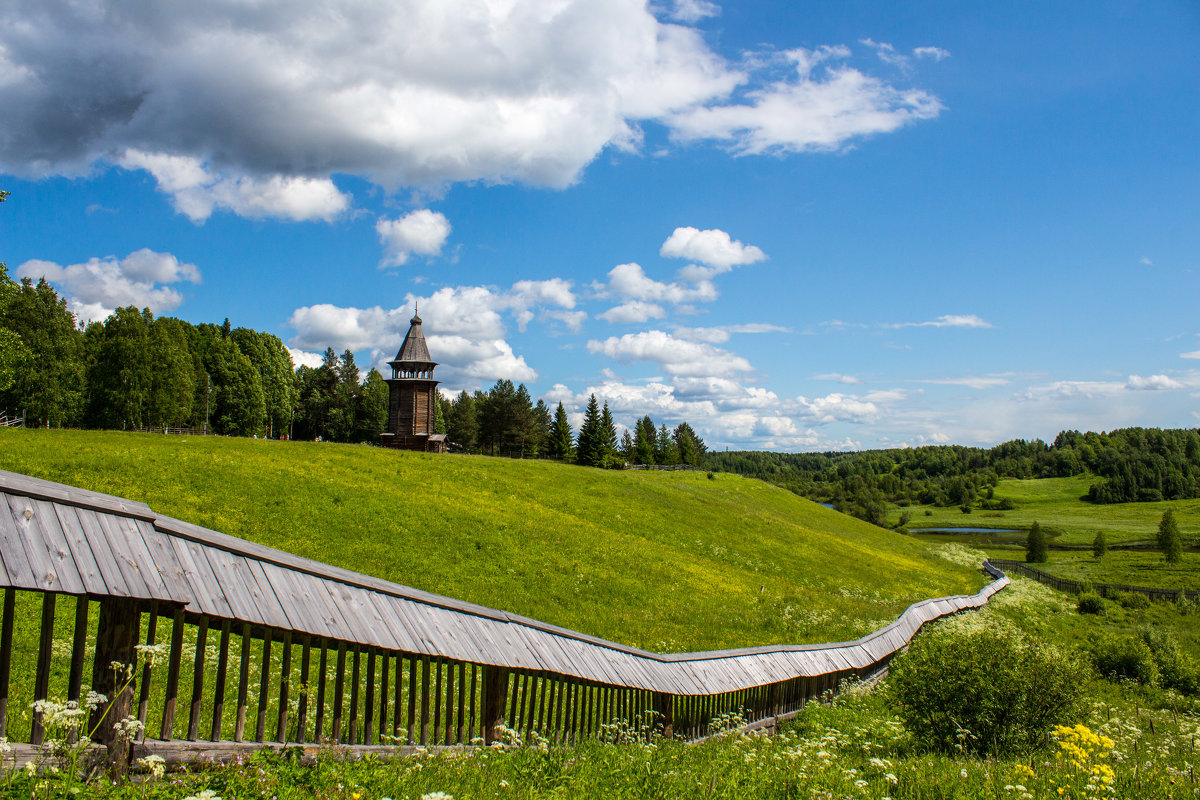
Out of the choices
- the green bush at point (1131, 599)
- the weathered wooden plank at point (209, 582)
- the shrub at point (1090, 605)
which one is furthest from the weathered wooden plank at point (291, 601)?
the green bush at point (1131, 599)

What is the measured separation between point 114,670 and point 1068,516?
186 metres

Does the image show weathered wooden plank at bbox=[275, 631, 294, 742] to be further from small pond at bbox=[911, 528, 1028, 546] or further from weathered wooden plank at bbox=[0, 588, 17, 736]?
small pond at bbox=[911, 528, 1028, 546]

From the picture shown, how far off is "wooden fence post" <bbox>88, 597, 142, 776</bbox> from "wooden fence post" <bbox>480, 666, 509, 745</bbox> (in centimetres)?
398

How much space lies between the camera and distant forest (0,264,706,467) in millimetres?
57125

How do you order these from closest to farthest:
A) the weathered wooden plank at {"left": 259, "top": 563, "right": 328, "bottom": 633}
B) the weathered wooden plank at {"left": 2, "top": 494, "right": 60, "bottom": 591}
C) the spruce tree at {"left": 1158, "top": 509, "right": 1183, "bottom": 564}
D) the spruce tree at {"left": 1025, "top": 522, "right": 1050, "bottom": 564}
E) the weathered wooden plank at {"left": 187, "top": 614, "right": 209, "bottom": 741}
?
the weathered wooden plank at {"left": 2, "top": 494, "right": 60, "bottom": 591} → the weathered wooden plank at {"left": 187, "top": 614, "right": 209, "bottom": 741} → the weathered wooden plank at {"left": 259, "top": 563, "right": 328, "bottom": 633} → the spruce tree at {"left": 1158, "top": 509, "right": 1183, "bottom": 564} → the spruce tree at {"left": 1025, "top": 522, "right": 1050, "bottom": 564}

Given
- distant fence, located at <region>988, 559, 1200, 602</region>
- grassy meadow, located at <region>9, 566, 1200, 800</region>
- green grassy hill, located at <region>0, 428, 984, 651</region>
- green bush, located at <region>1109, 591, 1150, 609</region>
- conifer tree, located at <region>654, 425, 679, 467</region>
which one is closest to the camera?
grassy meadow, located at <region>9, 566, 1200, 800</region>

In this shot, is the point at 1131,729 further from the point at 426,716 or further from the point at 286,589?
the point at 286,589

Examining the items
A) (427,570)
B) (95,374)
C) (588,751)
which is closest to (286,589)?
(588,751)

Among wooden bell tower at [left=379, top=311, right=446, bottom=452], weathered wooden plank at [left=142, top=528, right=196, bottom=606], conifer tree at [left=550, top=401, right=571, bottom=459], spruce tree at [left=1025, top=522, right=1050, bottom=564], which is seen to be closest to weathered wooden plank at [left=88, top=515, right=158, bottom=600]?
weathered wooden plank at [left=142, top=528, right=196, bottom=606]

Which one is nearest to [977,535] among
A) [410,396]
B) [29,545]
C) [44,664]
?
[410,396]

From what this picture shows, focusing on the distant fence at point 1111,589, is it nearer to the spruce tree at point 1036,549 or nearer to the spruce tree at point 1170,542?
the spruce tree at point 1036,549

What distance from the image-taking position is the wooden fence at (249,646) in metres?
4.41

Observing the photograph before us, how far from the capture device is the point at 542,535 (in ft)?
95.5

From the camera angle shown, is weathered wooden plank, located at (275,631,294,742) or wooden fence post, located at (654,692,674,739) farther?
wooden fence post, located at (654,692,674,739)
